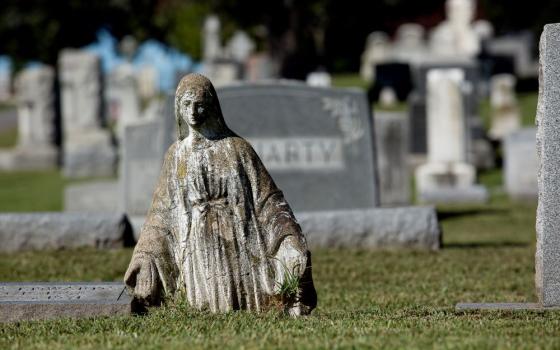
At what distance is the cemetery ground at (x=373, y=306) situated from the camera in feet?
20.9

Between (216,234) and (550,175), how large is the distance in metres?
1.94

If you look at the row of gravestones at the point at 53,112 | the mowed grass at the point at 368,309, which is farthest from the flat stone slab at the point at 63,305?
the row of gravestones at the point at 53,112

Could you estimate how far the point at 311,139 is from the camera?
1407 centimetres

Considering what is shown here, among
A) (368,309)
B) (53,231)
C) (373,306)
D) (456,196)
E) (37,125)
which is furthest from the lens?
(37,125)

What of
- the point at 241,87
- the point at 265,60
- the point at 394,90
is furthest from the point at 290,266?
the point at 265,60

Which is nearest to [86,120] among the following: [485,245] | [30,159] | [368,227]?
[30,159]

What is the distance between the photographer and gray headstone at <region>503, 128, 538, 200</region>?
63.2 ft

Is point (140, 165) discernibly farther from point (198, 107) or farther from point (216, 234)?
point (216, 234)

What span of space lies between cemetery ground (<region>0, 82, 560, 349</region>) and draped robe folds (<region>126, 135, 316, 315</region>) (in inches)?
6.3

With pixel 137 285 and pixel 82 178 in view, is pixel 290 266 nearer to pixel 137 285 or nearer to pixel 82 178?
pixel 137 285

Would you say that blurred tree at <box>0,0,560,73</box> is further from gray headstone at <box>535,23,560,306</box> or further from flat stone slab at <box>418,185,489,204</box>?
gray headstone at <box>535,23,560,306</box>

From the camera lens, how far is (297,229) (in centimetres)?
732

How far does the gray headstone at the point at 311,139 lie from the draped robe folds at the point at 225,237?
645 cm

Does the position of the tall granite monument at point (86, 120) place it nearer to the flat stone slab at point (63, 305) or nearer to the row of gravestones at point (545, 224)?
the row of gravestones at point (545, 224)
